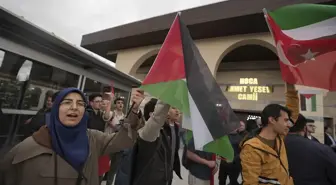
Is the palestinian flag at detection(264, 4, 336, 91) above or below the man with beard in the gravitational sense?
above

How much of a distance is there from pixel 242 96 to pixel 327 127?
3834 millimetres

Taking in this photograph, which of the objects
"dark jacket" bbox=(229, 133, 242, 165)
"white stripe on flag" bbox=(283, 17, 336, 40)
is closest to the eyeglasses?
"white stripe on flag" bbox=(283, 17, 336, 40)

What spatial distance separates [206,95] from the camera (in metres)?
1.62

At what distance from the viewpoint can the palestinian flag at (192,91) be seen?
5.08ft

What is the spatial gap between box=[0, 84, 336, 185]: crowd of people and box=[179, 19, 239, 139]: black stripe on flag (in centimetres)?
20

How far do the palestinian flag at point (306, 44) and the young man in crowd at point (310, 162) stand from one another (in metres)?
0.71

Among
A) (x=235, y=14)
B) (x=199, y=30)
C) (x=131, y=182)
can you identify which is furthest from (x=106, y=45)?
(x=131, y=182)

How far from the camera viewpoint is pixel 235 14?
25.3 feet

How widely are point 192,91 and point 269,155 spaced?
87 cm

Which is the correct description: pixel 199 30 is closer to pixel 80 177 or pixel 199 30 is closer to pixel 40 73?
pixel 40 73

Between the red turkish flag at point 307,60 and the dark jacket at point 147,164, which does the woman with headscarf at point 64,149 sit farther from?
the red turkish flag at point 307,60

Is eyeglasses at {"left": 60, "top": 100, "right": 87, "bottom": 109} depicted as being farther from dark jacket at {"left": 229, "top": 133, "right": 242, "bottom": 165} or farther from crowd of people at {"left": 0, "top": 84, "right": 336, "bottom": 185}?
dark jacket at {"left": 229, "top": 133, "right": 242, "bottom": 165}

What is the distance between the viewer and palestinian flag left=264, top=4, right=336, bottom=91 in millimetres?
2100

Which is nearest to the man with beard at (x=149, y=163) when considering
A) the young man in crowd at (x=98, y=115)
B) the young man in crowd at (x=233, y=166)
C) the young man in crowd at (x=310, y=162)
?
the young man in crowd at (x=310, y=162)
